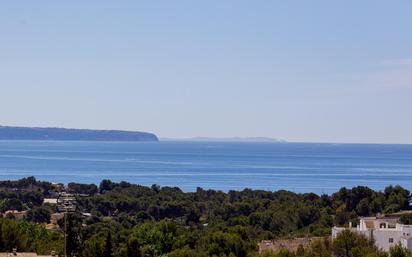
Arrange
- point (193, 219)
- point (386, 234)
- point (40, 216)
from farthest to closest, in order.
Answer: point (193, 219) → point (40, 216) → point (386, 234)

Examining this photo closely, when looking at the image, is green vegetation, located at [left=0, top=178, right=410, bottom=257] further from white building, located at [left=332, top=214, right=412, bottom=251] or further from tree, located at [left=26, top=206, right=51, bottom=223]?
white building, located at [left=332, top=214, right=412, bottom=251]

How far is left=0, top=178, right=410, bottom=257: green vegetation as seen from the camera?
2494 cm

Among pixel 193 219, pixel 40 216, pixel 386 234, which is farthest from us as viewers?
pixel 193 219

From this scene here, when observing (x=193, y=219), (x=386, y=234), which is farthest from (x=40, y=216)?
(x=386, y=234)

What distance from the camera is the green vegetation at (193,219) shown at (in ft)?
81.8

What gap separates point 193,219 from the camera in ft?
147

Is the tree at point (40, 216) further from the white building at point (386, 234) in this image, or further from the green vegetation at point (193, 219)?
the white building at point (386, 234)

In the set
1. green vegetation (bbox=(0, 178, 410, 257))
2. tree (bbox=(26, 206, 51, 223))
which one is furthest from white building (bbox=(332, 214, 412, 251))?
tree (bbox=(26, 206, 51, 223))

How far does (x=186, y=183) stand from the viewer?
9062 cm

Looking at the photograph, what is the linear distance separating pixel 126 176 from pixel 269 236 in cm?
6853

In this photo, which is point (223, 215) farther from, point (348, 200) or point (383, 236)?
point (383, 236)

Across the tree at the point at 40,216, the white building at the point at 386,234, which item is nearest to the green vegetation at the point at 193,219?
the tree at the point at 40,216

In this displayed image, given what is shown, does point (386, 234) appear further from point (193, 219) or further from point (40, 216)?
point (40, 216)

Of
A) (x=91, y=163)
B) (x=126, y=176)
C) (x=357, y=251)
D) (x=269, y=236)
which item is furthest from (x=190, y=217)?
(x=91, y=163)
